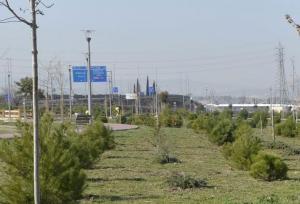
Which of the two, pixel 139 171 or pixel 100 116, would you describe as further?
pixel 100 116

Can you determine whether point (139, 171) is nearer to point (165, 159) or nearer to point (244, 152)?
point (165, 159)

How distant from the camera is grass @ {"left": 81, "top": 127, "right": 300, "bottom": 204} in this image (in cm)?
1136

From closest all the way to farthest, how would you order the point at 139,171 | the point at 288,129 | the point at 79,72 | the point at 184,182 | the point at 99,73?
the point at 184,182 → the point at 139,171 → the point at 288,129 → the point at 79,72 → the point at 99,73

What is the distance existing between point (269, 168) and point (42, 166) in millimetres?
7915

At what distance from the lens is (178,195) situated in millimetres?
12062

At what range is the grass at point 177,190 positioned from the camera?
11.4m

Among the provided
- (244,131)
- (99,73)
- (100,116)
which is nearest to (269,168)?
(244,131)

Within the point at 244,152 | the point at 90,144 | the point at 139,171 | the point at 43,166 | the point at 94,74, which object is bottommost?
the point at 139,171

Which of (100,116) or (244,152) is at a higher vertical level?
(100,116)

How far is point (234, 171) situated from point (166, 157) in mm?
2535

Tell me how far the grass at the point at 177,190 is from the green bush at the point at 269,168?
0.88ft

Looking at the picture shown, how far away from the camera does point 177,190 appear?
12.9m

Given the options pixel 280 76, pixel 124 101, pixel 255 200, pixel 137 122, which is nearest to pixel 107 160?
pixel 255 200

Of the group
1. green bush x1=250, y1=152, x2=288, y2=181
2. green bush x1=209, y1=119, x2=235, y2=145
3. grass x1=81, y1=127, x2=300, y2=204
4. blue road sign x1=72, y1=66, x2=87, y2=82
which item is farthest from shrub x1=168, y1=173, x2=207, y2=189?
blue road sign x1=72, y1=66, x2=87, y2=82
